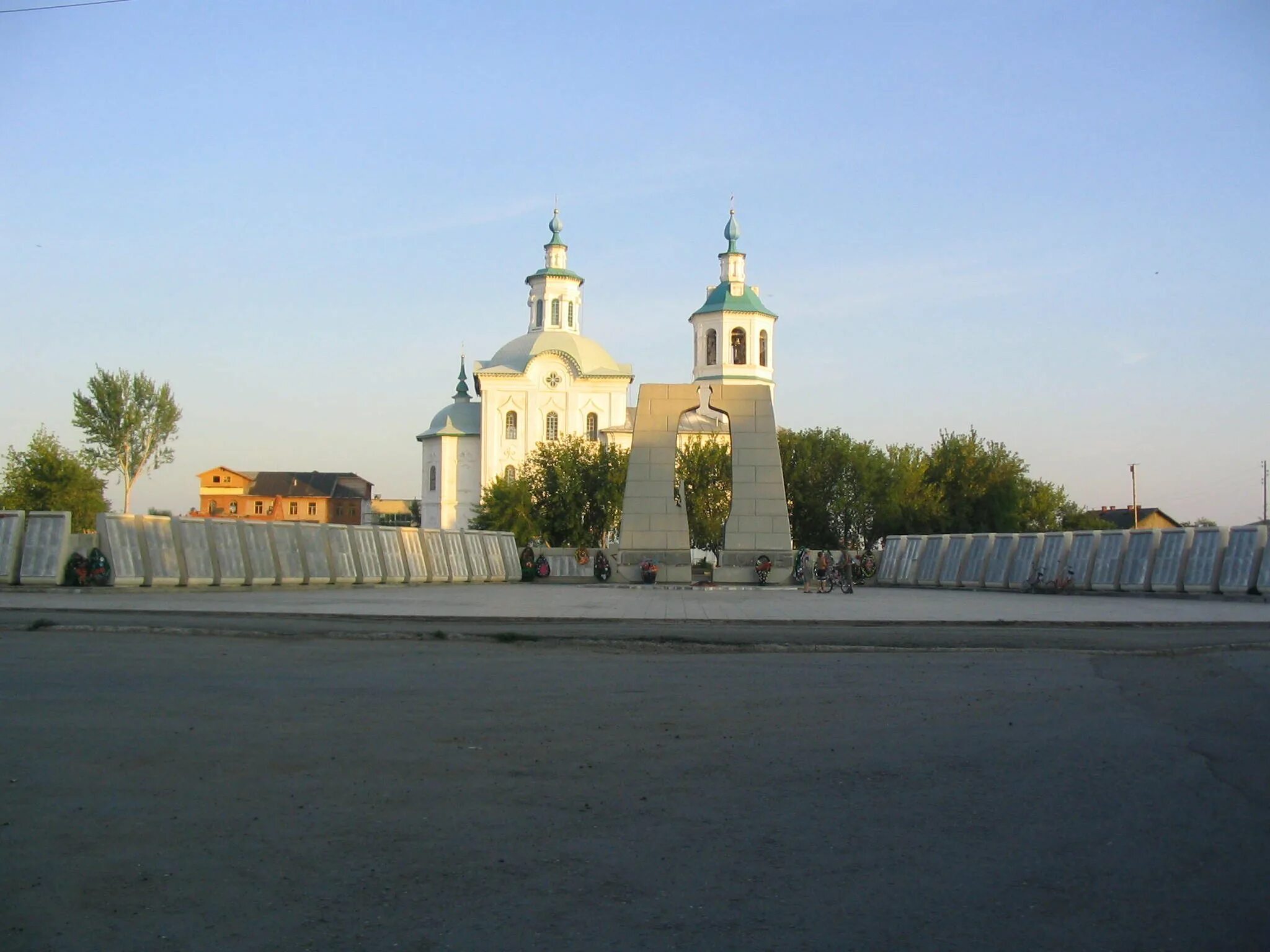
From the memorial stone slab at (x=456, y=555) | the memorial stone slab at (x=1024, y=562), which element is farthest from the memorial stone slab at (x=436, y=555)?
the memorial stone slab at (x=1024, y=562)

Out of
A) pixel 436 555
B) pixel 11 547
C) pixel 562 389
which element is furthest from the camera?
pixel 562 389

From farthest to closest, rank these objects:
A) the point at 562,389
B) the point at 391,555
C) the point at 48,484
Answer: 1. the point at 562,389
2. the point at 48,484
3. the point at 391,555

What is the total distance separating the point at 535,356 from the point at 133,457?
990 inches

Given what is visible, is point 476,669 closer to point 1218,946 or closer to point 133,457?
point 1218,946

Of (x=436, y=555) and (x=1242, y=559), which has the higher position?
(x=1242, y=559)

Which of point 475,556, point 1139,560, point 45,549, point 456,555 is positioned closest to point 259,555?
point 45,549

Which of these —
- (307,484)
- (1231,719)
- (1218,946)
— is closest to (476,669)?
(1231,719)

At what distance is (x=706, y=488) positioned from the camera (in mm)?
64312

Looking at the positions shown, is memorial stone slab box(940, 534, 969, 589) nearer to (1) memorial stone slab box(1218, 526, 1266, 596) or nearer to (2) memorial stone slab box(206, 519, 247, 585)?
(1) memorial stone slab box(1218, 526, 1266, 596)

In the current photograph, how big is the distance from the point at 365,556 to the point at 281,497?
331 ft

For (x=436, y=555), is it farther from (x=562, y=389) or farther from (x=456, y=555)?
(x=562, y=389)

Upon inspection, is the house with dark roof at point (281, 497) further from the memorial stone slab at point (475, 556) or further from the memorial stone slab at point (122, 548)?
the memorial stone slab at point (122, 548)

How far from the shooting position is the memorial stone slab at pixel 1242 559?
24.5 meters

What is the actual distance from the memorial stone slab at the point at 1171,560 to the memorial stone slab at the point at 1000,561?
4.96 meters
